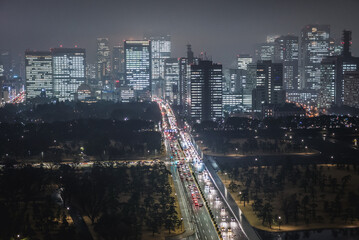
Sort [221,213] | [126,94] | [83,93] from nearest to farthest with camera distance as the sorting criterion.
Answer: [221,213] → [83,93] → [126,94]

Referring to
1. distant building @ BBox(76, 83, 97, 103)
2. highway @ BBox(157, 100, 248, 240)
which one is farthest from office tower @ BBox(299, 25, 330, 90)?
highway @ BBox(157, 100, 248, 240)

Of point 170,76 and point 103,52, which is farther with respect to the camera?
point 103,52

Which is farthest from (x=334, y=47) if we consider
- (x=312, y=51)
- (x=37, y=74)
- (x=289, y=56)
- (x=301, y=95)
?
(x=37, y=74)

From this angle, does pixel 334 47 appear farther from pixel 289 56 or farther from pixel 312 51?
pixel 289 56

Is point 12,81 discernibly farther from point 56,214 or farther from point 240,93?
point 56,214

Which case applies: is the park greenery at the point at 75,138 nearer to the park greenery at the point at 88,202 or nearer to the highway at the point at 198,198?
the highway at the point at 198,198

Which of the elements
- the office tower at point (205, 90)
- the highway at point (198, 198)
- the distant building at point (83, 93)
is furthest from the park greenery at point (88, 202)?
the distant building at point (83, 93)
